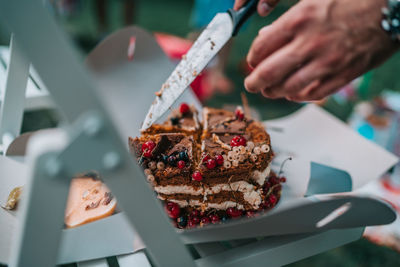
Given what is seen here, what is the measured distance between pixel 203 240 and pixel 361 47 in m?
0.80

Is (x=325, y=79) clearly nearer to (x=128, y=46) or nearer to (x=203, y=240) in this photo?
(x=203, y=240)

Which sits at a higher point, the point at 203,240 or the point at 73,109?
the point at 73,109

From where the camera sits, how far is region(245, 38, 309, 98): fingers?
86 cm

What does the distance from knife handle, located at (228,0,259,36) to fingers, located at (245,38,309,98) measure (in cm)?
32

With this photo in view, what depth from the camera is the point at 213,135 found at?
1.47 m

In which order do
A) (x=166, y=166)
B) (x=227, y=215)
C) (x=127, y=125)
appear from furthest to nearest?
(x=127, y=125)
(x=227, y=215)
(x=166, y=166)

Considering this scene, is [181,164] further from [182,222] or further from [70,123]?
[70,123]

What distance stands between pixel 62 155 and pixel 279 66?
60cm

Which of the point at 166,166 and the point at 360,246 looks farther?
the point at 360,246

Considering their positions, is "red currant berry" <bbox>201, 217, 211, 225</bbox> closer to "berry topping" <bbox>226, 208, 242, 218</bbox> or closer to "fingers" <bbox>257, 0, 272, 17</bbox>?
"berry topping" <bbox>226, 208, 242, 218</bbox>

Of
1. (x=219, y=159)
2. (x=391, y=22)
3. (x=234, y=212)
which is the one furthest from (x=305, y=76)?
(x=234, y=212)

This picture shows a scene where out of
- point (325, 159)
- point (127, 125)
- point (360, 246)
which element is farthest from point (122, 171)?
point (360, 246)

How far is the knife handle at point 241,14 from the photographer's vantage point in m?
1.17

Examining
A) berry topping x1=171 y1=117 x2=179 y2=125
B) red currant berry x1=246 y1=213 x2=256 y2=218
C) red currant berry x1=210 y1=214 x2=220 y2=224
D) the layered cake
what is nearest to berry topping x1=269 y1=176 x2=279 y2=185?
the layered cake
